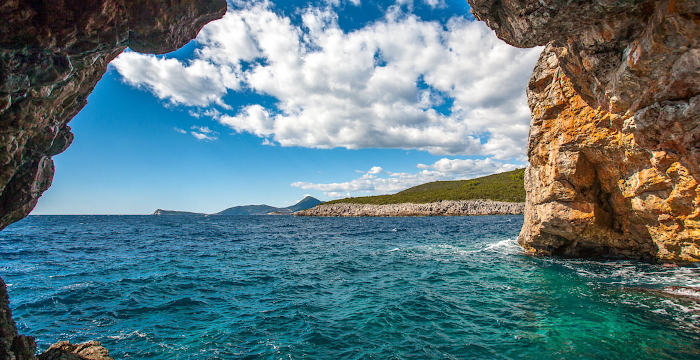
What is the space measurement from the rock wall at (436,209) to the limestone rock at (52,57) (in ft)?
354

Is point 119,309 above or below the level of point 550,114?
below

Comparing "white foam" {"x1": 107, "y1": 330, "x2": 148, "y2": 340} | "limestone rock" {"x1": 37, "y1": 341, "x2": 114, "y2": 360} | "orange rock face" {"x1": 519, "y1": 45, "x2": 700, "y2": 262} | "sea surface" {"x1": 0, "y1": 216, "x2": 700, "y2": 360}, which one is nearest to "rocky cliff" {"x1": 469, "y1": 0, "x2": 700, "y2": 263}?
"orange rock face" {"x1": 519, "y1": 45, "x2": 700, "y2": 262}

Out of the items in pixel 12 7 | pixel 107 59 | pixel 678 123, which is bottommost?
pixel 678 123

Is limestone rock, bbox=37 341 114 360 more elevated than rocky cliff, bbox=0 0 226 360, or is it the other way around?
rocky cliff, bbox=0 0 226 360

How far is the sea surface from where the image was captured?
9.72 metres

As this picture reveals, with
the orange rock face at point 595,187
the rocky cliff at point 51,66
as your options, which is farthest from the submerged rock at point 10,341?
the orange rock face at point 595,187

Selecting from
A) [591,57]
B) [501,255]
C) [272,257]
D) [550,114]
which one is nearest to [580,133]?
[550,114]

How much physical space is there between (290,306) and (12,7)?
518 inches

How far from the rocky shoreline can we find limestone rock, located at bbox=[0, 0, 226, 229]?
108 m

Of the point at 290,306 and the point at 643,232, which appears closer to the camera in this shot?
the point at 290,306

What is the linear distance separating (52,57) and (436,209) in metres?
111

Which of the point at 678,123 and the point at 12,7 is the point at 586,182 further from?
the point at 12,7

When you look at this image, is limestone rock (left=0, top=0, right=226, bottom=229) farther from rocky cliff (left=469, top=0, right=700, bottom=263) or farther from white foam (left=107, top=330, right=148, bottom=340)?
rocky cliff (left=469, top=0, right=700, bottom=263)

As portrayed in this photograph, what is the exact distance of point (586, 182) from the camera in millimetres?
18906
